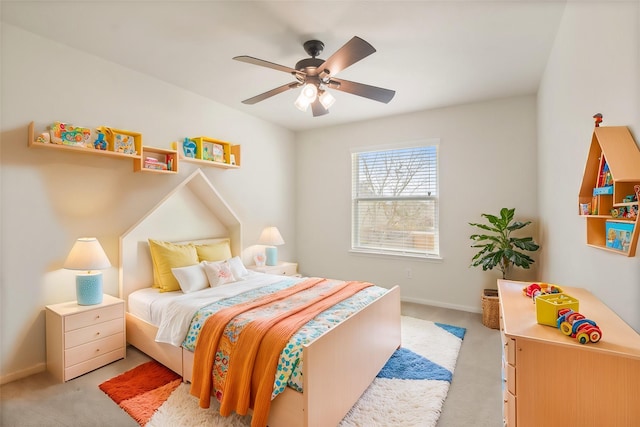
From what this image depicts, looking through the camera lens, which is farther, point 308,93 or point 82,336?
point 82,336

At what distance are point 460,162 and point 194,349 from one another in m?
3.64

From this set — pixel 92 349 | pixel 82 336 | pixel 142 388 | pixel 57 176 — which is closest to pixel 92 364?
pixel 92 349

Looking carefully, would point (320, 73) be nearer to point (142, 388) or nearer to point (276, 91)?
point (276, 91)

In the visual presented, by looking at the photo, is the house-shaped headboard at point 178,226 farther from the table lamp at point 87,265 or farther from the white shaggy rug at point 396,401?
the white shaggy rug at point 396,401

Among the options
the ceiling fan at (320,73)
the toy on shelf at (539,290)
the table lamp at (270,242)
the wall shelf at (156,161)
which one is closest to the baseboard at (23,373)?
the wall shelf at (156,161)

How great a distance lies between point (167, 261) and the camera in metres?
3.00

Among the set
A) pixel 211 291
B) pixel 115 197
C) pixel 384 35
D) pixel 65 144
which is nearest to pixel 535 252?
pixel 384 35

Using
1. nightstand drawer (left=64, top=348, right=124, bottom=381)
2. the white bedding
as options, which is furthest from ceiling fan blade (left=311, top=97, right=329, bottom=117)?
nightstand drawer (left=64, top=348, right=124, bottom=381)

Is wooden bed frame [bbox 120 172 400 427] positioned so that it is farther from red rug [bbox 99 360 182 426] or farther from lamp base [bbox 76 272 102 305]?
lamp base [bbox 76 272 102 305]

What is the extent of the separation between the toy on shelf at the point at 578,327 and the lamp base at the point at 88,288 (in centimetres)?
308

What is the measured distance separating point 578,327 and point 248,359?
62.1 inches

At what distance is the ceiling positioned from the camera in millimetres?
2107

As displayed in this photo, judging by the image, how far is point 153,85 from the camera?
3.18 metres

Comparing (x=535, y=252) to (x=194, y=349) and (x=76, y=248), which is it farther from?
(x=76, y=248)
